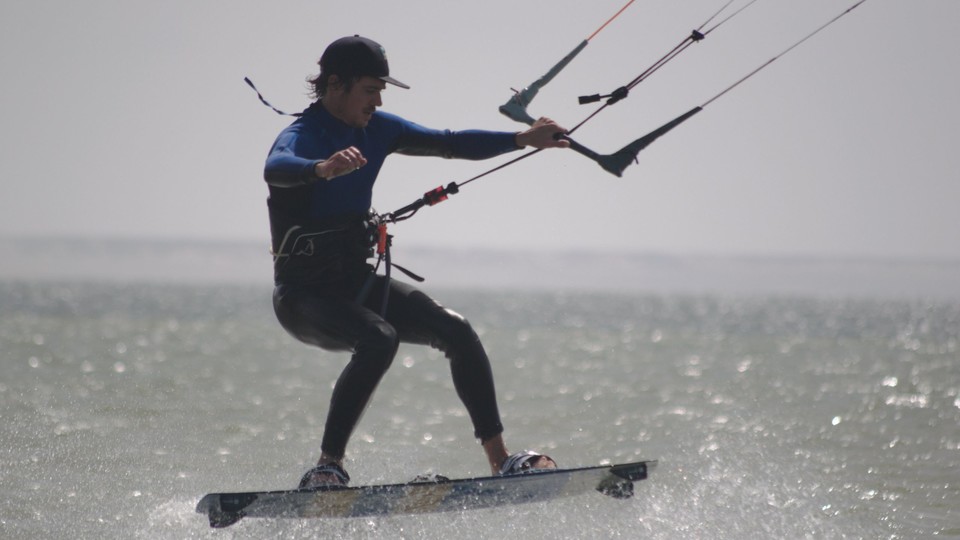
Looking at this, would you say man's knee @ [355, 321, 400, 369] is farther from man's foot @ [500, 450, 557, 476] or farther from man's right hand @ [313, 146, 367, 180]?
man's right hand @ [313, 146, 367, 180]

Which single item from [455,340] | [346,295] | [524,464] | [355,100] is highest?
[355,100]

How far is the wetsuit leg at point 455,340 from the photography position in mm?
5652

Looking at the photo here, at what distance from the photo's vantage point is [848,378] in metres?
17.4

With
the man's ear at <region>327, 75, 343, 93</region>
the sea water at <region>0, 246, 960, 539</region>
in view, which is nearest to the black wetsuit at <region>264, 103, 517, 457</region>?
the man's ear at <region>327, 75, 343, 93</region>

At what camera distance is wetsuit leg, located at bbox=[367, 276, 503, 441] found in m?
5.65

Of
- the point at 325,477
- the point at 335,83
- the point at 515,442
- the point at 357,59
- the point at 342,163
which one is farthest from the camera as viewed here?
the point at 515,442

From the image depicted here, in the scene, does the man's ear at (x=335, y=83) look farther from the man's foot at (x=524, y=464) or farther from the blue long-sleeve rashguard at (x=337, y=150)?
the man's foot at (x=524, y=464)

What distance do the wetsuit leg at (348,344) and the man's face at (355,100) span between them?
80 centimetres

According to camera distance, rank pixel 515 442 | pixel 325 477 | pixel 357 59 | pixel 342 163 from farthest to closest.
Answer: pixel 515 442 < pixel 357 59 < pixel 325 477 < pixel 342 163

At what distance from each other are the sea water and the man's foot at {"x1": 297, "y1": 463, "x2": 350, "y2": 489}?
266 mm

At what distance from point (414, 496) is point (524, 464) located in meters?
0.50

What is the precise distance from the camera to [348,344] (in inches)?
218

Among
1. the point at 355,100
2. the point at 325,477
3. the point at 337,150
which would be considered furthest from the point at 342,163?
the point at 325,477

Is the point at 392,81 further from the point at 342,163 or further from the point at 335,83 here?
the point at 342,163
